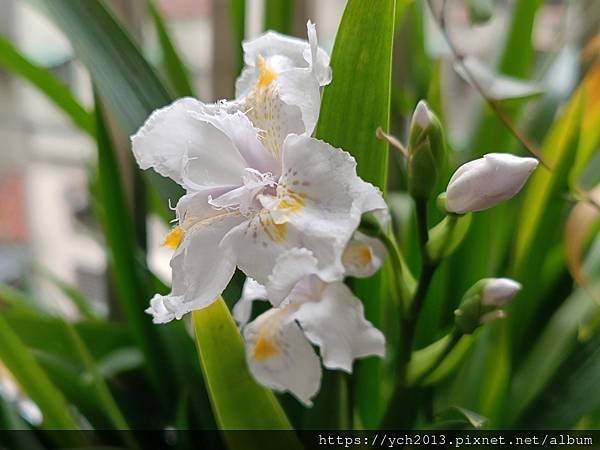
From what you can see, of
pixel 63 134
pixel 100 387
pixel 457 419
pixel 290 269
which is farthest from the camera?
pixel 63 134

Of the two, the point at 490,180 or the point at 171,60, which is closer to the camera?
the point at 490,180

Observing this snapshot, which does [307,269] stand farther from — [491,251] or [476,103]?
[476,103]

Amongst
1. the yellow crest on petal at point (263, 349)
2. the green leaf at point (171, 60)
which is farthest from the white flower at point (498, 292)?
the green leaf at point (171, 60)

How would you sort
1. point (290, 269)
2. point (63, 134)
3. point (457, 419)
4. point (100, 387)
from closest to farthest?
point (290, 269) < point (457, 419) < point (100, 387) < point (63, 134)

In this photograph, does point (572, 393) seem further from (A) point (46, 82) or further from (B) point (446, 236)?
(A) point (46, 82)

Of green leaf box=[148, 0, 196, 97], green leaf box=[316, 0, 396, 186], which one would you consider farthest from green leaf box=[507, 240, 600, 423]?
green leaf box=[148, 0, 196, 97]

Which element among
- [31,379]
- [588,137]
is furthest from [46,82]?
[588,137]

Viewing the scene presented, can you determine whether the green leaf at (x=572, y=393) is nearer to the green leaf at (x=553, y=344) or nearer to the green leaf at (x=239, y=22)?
the green leaf at (x=553, y=344)

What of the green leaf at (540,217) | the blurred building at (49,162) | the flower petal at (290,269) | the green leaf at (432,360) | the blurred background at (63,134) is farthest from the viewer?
the blurred building at (49,162)

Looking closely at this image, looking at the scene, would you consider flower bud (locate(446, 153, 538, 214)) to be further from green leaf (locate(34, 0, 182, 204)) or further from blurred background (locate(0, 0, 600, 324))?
blurred background (locate(0, 0, 600, 324))
